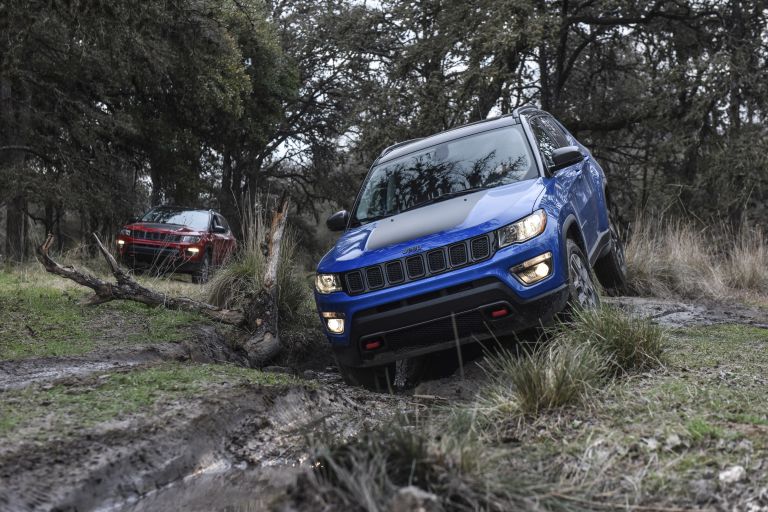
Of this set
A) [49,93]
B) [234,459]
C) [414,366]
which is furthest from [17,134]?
[234,459]

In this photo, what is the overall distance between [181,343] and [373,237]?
96.3 inches

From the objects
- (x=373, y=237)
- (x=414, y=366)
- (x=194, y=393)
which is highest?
(x=373, y=237)

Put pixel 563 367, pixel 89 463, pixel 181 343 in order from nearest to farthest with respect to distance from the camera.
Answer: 1. pixel 89 463
2. pixel 563 367
3. pixel 181 343

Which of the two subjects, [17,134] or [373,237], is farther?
[17,134]

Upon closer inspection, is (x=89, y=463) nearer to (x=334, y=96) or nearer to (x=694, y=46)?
(x=694, y=46)

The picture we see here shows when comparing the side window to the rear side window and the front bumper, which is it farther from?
the front bumper

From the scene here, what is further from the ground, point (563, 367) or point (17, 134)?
point (17, 134)

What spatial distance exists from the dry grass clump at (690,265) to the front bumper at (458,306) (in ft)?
19.9

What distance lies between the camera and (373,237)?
5.34 meters

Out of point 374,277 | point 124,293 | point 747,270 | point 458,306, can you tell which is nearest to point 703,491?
point 458,306

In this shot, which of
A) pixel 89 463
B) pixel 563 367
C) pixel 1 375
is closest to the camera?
pixel 89 463

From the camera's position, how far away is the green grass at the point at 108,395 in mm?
3717

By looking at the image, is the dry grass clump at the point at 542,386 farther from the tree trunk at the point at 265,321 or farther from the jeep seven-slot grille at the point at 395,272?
the tree trunk at the point at 265,321

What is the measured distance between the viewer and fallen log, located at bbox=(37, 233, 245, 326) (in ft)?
25.3
